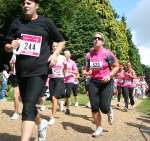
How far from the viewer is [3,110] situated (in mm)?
13984

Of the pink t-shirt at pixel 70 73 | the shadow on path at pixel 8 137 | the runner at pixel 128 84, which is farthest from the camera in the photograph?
the runner at pixel 128 84

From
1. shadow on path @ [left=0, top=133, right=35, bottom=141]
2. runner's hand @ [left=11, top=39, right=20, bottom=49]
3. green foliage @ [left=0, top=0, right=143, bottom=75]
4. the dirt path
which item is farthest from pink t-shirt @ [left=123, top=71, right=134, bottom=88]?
green foliage @ [left=0, top=0, right=143, bottom=75]

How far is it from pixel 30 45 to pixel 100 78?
359cm

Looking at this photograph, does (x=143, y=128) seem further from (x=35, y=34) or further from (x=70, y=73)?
(x=35, y=34)

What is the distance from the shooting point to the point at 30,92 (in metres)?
7.96

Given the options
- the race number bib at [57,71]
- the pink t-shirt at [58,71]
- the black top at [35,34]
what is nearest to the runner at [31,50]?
the black top at [35,34]

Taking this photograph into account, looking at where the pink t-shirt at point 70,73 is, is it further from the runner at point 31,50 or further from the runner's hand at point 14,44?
the runner's hand at point 14,44

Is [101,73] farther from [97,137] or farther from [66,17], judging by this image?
[66,17]

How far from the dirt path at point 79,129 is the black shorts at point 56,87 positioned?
0.63 metres

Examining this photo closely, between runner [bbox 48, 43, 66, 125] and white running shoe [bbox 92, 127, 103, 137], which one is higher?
runner [bbox 48, 43, 66, 125]

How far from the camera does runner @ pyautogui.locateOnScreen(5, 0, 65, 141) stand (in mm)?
7980

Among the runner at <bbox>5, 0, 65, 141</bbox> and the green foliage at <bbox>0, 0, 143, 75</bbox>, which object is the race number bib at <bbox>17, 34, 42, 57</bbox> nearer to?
the runner at <bbox>5, 0, 65, 141</bbox>

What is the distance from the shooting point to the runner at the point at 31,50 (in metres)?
7.98

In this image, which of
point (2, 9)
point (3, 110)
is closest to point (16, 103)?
point (3, 110)
